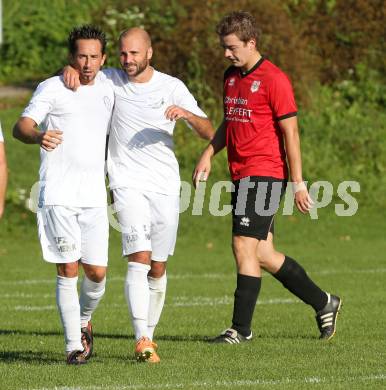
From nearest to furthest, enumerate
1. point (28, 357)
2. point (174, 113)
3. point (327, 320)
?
1. point (174, 113)
2. point (28, 357)
3. point (327, 320)

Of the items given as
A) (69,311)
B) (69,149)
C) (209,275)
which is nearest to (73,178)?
(69,149)

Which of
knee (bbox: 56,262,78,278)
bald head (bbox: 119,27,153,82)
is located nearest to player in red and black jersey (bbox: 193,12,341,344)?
bald head (bbox: 119,27,153,82)

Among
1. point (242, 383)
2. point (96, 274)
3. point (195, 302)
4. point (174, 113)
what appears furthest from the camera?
point (195, 302)

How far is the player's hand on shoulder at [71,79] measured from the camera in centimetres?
909

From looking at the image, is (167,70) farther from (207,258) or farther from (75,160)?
(75,160)

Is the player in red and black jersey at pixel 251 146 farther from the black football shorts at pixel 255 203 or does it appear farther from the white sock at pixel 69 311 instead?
the white sock at pixel 69 311

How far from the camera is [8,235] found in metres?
20.4

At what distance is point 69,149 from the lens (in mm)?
9117

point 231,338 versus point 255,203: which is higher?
point 255,203

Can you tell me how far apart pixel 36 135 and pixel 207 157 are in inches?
67.4

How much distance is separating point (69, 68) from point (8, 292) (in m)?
5.90

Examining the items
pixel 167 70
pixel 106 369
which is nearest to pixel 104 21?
pixel 167 70

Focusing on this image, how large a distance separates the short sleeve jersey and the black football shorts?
6 cm

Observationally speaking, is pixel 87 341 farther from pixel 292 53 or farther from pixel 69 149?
pixel 292 53
